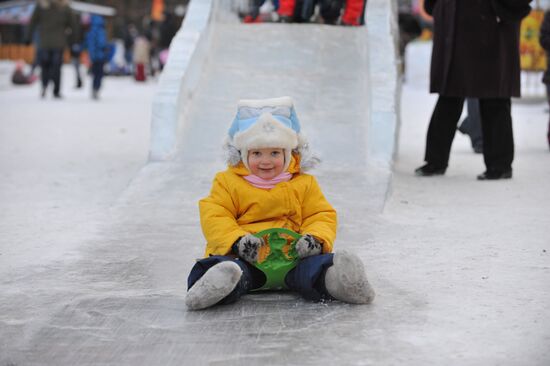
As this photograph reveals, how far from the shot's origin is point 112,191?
27.1 ft

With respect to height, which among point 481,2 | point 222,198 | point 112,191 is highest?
point 481,2

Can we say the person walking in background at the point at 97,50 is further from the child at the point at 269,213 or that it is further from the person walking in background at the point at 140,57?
the child at the point at 269,213

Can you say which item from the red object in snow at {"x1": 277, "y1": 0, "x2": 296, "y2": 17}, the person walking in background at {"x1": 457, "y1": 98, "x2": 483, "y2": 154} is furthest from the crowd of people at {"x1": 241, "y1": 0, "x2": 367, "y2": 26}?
the person walking in background at {"x1": 457, "y1": 98, "x2": 483, "y2": 154}

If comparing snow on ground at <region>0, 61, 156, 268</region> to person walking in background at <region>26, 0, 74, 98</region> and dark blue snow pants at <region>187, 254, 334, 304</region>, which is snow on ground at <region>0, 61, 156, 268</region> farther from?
dark blue snow pants at <region>187, 254, 334, 304</region>

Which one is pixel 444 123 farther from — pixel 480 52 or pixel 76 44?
pixel 76 44

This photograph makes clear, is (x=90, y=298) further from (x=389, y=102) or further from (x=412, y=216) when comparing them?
(x=389, y=102)

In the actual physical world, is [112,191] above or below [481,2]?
below

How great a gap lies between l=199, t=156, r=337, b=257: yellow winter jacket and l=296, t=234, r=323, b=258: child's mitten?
0.04 m

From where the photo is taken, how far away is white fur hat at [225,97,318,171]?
4875mm

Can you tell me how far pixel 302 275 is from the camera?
15.7 ft

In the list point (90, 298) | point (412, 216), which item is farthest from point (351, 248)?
point (90, 298)

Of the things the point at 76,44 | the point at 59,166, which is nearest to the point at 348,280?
the point at 59,166

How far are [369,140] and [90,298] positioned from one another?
4.04 m

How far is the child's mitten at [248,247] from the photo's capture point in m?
4.74
